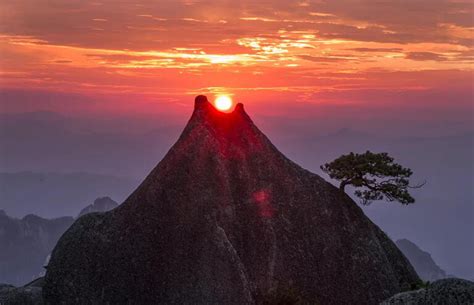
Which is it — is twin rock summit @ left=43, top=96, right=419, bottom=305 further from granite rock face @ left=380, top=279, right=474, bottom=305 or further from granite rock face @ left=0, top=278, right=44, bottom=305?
granite rock face @ left=380, top=279, right=474, bottom=305

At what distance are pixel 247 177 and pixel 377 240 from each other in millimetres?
20743

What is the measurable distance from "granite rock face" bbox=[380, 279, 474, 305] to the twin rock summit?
33226mm

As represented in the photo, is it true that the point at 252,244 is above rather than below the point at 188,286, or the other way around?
above

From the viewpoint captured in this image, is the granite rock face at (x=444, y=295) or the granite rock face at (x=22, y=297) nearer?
the granite rock face at (x=444, y=295)

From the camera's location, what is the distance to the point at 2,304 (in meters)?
94.2

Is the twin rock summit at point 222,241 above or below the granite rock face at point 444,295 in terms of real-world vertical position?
above

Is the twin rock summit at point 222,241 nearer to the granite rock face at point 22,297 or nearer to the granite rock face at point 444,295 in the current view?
the granite rock face at point 22,297

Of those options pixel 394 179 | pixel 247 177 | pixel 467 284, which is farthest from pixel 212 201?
pixel 467 284

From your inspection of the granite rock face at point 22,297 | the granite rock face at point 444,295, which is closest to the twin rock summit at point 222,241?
the granite rock face at point 22,297

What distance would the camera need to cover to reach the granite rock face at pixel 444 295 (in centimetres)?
4873

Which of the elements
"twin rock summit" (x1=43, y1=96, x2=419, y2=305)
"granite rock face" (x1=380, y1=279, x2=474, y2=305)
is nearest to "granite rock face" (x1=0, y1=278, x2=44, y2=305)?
"twin rock summit" (x1=43, y1=96, x2=419, y2=305)

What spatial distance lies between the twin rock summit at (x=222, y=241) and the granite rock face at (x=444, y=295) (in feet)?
109

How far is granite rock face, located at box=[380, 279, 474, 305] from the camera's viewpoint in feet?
160

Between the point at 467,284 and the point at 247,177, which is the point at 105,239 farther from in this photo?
the point at 467,284
